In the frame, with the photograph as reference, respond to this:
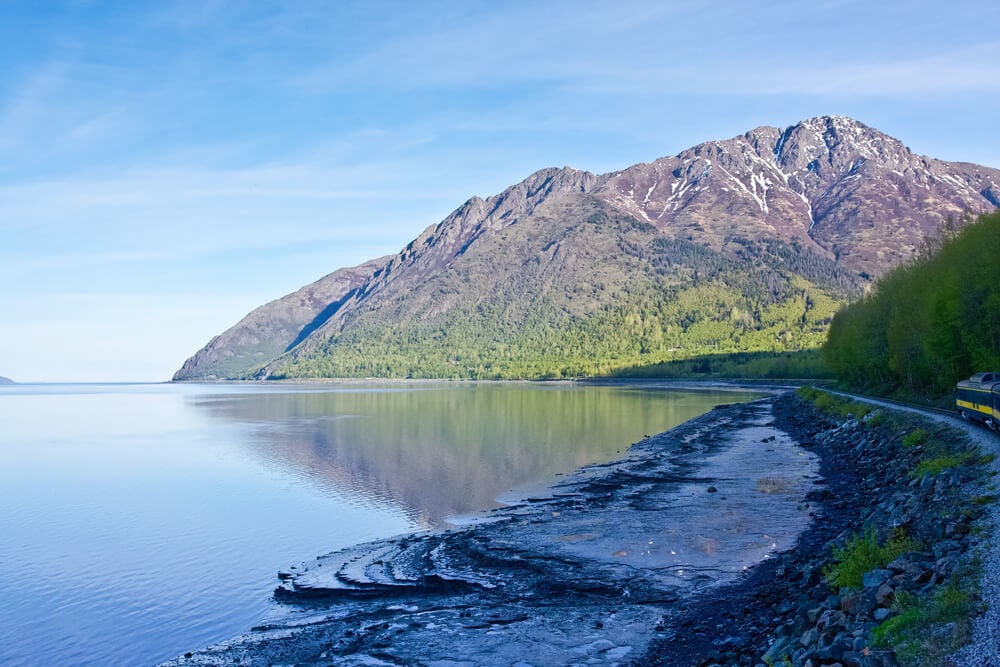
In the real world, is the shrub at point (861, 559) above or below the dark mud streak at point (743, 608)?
above

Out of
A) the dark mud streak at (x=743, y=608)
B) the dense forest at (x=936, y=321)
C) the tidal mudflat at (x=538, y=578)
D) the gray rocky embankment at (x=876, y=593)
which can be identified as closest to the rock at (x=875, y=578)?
the gray rocky embankment at (x=876, y=593)

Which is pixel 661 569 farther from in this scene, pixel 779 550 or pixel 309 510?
pixel 309 510

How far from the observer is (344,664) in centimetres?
1878

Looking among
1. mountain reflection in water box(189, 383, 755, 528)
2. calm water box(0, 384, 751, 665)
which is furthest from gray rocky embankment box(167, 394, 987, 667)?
mountain reflection in water box(189, 383, 755, 528)

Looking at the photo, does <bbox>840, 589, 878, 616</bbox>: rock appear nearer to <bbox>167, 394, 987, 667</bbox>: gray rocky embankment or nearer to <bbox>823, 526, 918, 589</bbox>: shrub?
<bbox>167, 394, 987, 667</bbox>: gray rocky embankment

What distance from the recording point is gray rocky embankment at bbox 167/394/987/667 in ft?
53.2

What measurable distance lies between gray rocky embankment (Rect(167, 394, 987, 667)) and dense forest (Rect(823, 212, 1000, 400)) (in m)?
19.4

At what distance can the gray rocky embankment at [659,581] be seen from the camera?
16.2 metres

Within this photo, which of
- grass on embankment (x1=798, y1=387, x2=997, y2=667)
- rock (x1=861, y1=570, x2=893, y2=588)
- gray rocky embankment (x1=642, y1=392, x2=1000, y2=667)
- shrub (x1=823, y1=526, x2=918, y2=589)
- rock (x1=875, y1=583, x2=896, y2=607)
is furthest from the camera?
shrub (x1=823, y1=526, x2=918, y2=589)

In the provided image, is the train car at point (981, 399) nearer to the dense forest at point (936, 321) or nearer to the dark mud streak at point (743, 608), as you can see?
the dark mud streak at point (743, 608)

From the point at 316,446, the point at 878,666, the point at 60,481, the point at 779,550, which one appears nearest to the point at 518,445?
the point at 316,446

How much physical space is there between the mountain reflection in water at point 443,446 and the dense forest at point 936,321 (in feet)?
83.9

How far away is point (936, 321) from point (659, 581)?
48.7 m

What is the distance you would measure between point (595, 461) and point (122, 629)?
40.8m
